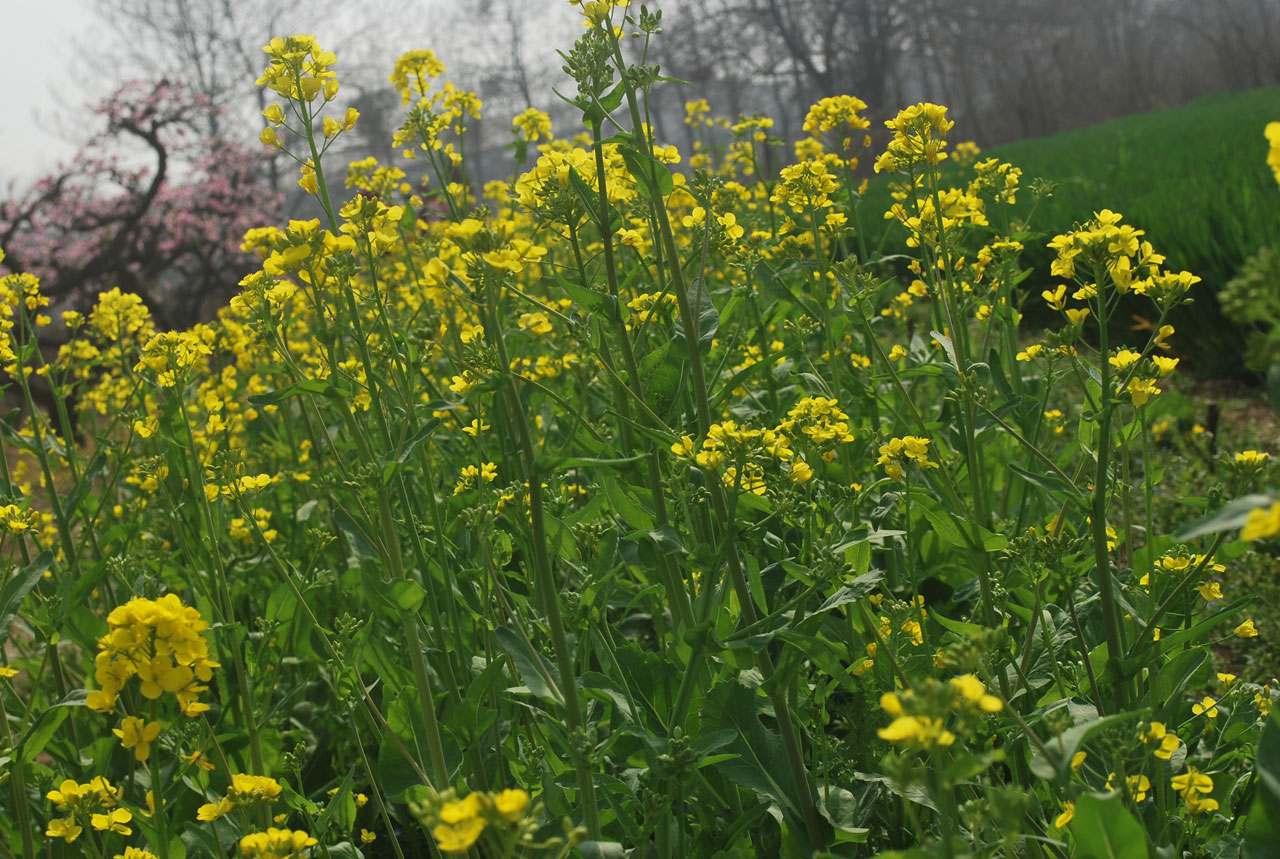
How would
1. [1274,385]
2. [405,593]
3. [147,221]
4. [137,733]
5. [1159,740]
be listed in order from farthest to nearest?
[147,221]
[405,593]
[137,733]
[1159,740]
[1274,385]

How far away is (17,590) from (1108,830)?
7.32 feet

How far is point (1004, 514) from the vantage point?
9.15ft

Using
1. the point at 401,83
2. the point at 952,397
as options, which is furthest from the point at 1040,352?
the point at 401,83

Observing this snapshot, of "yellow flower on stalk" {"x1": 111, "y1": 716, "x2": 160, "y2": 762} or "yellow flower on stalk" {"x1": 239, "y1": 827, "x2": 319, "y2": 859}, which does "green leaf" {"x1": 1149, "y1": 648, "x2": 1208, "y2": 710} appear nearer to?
"yellow flower on stalk" {"x1": 239, "y1": 827, "x2": 319, "y2": 859}

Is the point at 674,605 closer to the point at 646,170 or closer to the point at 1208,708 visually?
the point at 646,170

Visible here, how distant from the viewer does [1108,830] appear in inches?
46.5

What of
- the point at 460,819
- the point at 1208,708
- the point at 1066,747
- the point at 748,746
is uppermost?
the point at 460,819

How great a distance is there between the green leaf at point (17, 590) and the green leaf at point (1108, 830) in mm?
2165

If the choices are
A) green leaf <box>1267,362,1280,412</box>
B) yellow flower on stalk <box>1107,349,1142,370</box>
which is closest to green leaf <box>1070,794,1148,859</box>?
green leaf <box>1267,362,1280,412</box>

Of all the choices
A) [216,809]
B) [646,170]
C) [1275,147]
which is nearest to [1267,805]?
[1275,147]

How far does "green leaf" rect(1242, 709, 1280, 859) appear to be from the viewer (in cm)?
109

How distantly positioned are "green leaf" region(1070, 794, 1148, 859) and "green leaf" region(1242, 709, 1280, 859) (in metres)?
0.12

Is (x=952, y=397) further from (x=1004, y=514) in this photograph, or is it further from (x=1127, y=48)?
(x=1127, y=48)

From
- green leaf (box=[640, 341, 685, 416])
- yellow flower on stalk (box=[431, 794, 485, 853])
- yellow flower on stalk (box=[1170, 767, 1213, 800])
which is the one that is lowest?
yellow flower on stalk (box=[1170, 767, 1213, 800])
